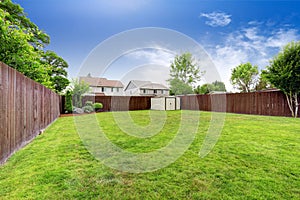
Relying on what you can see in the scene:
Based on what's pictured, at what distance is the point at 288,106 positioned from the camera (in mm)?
8242

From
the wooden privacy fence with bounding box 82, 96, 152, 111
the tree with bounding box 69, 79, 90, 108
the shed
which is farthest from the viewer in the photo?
the shed

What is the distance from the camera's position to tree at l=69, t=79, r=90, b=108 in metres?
11.9

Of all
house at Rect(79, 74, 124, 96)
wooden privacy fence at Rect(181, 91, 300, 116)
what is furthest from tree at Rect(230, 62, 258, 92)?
house at Rect(79, 74, 124, 96)

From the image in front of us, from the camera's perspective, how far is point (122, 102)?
13.9m

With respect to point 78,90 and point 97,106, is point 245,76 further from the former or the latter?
point 78,90

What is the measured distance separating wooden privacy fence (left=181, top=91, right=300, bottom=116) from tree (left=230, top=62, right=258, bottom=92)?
1462 centimetres

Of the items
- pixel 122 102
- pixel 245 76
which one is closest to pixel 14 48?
pixel 122 102

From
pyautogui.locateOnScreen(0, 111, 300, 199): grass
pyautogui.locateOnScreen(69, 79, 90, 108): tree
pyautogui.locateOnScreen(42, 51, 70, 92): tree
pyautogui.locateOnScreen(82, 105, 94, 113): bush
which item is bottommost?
pyautogui.locateOnScreen(0, 111, 300, 199): grass

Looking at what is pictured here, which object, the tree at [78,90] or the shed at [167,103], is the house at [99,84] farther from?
the shed at [167,103]

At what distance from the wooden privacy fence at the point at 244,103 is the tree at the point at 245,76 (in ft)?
48.0

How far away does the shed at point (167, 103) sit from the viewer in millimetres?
13367

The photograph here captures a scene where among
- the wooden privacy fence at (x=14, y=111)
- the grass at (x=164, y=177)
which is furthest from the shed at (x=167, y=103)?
the grass at (x=164, y=177)

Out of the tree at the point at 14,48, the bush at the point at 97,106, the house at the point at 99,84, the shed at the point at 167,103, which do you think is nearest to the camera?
the tree at the point at 14,48

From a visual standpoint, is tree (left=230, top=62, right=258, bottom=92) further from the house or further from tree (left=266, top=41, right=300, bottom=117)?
the house
